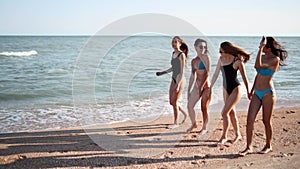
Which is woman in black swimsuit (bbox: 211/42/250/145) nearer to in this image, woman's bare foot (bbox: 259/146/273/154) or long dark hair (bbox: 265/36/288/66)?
long dark hair (bbox: 265/36/288/66)

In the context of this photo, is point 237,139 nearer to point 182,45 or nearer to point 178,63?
point 178,63

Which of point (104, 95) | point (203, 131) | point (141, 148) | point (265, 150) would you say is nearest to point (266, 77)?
point (265, 150)

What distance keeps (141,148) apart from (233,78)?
6.74 feet

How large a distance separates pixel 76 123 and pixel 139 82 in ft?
20.1

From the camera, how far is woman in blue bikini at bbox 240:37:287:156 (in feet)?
16.9

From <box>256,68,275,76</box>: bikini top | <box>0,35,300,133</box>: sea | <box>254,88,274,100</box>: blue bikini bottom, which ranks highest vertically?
<box>256,68,275,76</box>: bikini top

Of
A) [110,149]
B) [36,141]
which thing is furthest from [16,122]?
[110,149]

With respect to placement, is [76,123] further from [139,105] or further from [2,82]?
[2,82]

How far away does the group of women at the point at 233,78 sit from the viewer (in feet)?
17.0

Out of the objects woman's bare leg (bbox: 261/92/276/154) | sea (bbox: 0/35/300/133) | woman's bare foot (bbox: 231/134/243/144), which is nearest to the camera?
woman's bare leg (bbox: 261/92/276/154)

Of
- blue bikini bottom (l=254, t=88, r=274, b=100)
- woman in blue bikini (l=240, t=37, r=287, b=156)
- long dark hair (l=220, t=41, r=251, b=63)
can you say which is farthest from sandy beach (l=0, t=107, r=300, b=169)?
long dark hair (l=220, t=41, r=251, b=63)

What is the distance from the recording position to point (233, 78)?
575 cm

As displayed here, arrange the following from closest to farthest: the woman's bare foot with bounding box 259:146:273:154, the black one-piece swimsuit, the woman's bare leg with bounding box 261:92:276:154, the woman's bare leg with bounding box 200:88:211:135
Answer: the woman's bare leg with bounding box 261:92:276:154, the woman's bare foot with bounding box 259:146:273:154, the black one-piece swimsuit, the woman's bare leg with bounding box 200:88:211:135

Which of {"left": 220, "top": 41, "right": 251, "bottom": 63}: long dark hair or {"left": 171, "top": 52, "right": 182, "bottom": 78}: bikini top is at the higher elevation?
{"left": 220, "top": 41, "right": 251, "bottom": 63}: long dark hair
